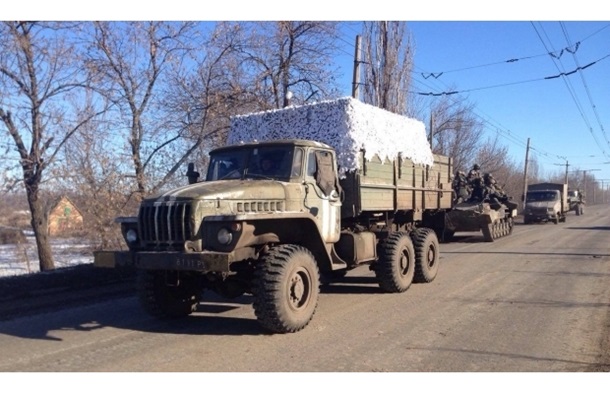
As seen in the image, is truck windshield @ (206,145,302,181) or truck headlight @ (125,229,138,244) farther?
truck windshield @ (206,145,302,181)

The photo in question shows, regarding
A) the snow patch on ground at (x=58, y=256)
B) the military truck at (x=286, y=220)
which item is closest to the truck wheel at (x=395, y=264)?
the military truck at (x=286, y=220)

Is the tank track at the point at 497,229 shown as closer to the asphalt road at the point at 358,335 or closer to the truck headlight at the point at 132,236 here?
the asphalt road at the point at 358,335

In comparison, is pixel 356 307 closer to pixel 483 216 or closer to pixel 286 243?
pixel 286 243

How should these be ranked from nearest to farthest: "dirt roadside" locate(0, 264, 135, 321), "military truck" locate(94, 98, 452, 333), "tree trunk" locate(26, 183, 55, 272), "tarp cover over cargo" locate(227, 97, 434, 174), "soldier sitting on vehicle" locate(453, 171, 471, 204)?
"military truck" locate(94, 98, 452, 333), "dirt roadside" locate(0, 264, 135, 321), "tarp cover over cargo" locate(227, 97, 434, 174), "tree trunk" locate(26, 183, 55, 272), "soldier sitting on vehicle" locate(453, 171, 471, 204)

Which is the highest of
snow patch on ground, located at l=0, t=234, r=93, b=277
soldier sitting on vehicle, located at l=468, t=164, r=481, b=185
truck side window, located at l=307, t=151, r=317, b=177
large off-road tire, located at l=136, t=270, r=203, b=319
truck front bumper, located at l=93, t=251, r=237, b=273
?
soldier sitting on vehicle, located at l=468, t=164, r=481, b=185

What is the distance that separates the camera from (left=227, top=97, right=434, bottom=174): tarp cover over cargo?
8.66 metres

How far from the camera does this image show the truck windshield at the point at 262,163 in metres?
7.51

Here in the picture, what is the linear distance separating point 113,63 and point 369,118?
9396 millimetres

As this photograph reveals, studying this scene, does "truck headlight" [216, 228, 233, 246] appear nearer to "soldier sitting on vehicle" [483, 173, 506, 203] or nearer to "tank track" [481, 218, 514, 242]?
"tank track" [481, 218, 514, 242]

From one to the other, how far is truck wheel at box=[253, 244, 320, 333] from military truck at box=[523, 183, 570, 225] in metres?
29.7

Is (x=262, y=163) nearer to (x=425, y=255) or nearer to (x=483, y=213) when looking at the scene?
(x=425, y=255)

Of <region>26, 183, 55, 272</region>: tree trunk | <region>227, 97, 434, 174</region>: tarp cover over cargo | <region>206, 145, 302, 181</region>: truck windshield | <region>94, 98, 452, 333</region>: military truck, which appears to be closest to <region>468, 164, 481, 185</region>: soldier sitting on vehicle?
<region>94, 98, 452, 333</region>: military truck

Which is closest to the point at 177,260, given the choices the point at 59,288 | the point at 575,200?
the point at 59,288

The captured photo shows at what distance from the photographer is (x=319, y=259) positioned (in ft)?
25.2
